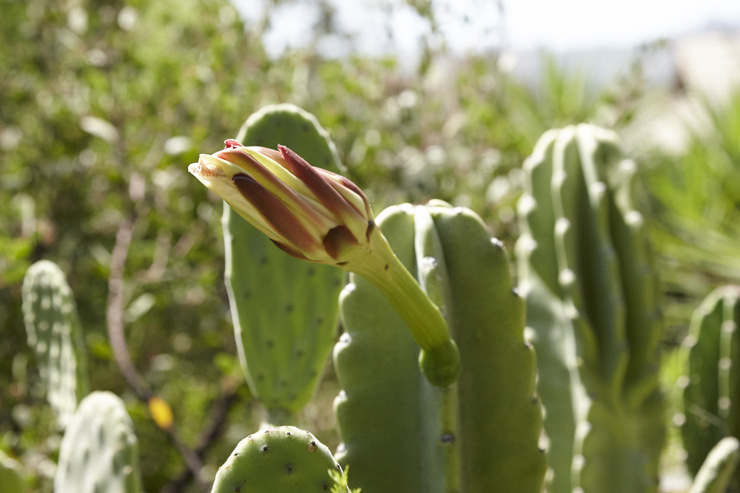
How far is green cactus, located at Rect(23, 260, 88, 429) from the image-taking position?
1.02 meters

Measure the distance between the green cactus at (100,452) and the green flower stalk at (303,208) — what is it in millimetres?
476

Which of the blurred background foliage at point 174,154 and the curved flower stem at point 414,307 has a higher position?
the curved flower stem at point 414,307

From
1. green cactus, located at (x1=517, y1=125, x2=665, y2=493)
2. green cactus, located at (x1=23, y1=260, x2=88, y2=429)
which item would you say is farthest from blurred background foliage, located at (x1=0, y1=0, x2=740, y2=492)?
green cactus, located at (x1=517, y1=125, x2=665, y2=493)

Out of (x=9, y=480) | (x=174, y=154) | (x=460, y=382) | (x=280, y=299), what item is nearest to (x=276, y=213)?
(x=460, y=382)

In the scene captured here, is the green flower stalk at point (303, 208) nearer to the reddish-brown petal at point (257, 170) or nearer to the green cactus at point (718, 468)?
the reddish-brown petal at point (257, 170)

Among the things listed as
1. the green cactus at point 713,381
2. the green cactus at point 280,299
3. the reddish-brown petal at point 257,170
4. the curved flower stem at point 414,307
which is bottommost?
the green cactus at point 713,381

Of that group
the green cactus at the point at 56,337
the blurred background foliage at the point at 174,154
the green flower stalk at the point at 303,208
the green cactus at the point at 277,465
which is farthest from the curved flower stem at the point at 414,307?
the blurred background foliage at the point at 174,154

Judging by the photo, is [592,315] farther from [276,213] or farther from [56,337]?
[56,337]

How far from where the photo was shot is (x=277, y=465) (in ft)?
1.65

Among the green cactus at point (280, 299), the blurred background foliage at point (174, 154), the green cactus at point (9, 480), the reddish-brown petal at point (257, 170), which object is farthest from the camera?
the blurred background foliage at point (174, 154)

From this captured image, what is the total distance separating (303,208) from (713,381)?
0.94 meters

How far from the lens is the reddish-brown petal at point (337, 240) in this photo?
0.48 metres

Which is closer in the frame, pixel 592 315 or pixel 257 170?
pixel 257 170

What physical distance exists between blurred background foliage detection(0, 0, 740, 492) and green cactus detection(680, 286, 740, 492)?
879mm
